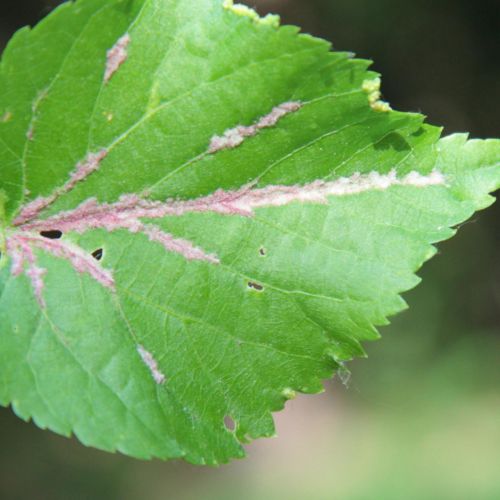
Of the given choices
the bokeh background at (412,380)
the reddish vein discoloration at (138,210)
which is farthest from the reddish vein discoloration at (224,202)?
the bokeh background at (412,380)

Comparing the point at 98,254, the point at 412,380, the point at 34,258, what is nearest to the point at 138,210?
Result: the point at 98,254

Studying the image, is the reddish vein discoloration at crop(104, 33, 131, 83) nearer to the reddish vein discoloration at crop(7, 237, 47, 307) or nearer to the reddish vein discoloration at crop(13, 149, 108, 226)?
the reddish vein discoloration at crop(13, 149, 108, 226)

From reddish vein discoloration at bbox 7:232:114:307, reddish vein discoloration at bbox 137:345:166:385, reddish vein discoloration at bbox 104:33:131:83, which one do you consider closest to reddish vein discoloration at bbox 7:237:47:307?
reddish vein discoloration at bbox 7:232:114:307

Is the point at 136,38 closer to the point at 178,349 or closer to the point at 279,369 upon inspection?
the point at 178,349

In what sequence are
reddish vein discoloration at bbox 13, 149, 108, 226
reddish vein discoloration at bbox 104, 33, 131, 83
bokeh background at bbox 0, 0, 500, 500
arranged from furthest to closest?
bokeh background at bbox 0, 0, 500, 500, reddish vein discoloration at bbox 13, 149, 108, 226, reddish vein discoloration at bbox 104, 33, 131, 83

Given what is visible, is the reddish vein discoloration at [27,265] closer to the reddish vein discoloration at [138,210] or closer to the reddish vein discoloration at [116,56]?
the reddish vein discoloration at [138,210]

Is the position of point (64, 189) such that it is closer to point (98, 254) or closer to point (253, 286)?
point (98, 254)
